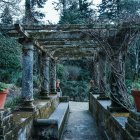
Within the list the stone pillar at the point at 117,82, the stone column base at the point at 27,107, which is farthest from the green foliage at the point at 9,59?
the stone pillar at the point at 117,82

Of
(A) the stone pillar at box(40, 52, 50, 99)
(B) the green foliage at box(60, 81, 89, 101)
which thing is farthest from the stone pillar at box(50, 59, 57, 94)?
(B) the green foliage at box(60, 81, 89, 101)

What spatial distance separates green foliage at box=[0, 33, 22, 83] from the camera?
12270 millimetres

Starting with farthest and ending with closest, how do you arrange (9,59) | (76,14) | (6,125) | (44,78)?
(76,14), (9,59), (44,78), (6,125)

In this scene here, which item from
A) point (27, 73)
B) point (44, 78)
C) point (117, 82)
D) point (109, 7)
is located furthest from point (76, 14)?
point (117, 82)

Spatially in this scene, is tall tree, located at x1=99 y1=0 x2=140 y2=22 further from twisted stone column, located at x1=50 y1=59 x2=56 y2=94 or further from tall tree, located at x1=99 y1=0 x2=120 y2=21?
twisted stone column, located at x1=50 y1=59 x2=56 y2=94

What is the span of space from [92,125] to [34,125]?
470 centimetres

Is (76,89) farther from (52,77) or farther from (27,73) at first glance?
(27,73)

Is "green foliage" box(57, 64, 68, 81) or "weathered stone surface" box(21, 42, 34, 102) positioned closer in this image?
"weathered stone surface" box(21, 42, 34, 102)

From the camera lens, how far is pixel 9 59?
13492 millimetres

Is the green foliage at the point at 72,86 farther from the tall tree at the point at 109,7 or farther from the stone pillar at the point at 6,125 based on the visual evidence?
the stone pillar at the point at 6,125

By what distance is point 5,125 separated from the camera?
14.6 ft

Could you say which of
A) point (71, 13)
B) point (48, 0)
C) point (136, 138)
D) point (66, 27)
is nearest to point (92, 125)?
point (66, 27)

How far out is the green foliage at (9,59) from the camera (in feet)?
40.3

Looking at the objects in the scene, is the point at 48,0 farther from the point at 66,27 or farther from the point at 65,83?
the point at 66,27
